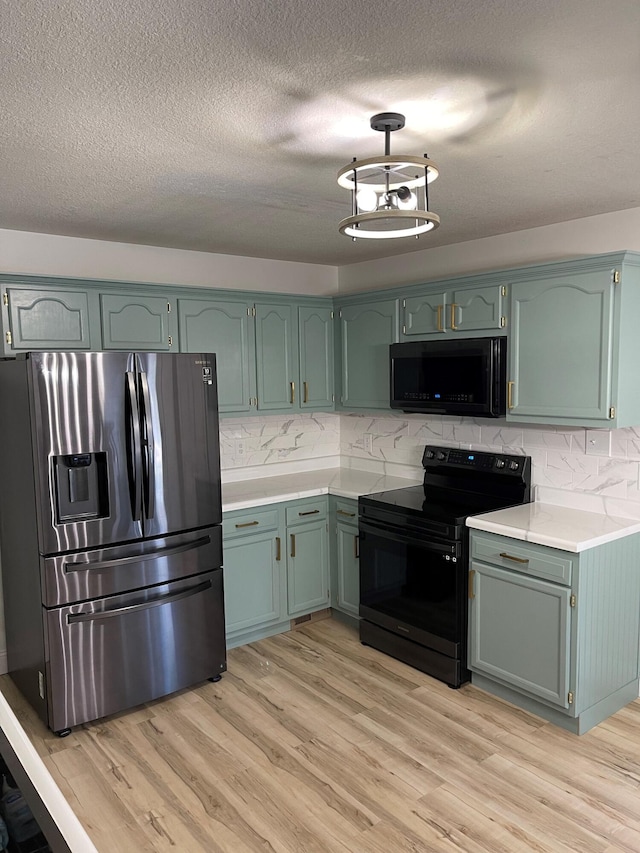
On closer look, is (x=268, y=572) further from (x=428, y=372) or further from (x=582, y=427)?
(x=582, y=427)

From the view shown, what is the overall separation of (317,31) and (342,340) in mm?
2915

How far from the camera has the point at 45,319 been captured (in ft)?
10.6

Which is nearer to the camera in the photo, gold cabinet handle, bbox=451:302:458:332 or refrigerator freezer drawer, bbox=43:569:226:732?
refrigerator freezer drawer, bbox=43:569:226:732

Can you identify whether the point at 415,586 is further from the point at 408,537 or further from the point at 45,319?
the point at 45,319

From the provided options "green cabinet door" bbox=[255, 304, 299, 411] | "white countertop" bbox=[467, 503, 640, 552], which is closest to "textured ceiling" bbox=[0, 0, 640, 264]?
"green cabinet door" bbox=[255, 304, 299, 411]

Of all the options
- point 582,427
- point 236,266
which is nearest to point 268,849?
point 582,427

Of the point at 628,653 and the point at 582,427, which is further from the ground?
the point at 582,427

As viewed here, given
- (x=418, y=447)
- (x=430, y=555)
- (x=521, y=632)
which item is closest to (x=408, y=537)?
(x=430, y=555)

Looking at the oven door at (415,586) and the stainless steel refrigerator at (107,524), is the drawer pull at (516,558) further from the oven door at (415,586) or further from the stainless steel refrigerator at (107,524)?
the stainless steel refrigerator at (107,524)

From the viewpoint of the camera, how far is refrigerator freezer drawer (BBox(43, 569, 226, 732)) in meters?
2.91

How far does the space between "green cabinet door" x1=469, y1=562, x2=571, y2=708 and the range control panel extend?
2.27 ft

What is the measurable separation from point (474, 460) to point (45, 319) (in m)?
2.49

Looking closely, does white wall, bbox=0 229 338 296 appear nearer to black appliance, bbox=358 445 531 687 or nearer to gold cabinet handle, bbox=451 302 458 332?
gold cabinet handle, bbox=451 302 458 332

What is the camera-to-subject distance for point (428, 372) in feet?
12.1
